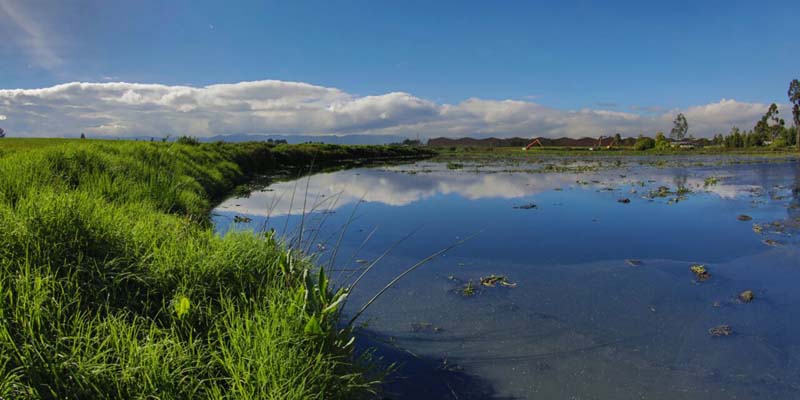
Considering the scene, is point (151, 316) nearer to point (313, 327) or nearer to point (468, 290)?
point (313, 327)

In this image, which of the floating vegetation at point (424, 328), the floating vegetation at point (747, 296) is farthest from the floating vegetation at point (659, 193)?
the floating vegetation at point (424, 328)

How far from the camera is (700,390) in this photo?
3455 millimetres

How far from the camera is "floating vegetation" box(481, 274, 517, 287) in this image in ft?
19.3

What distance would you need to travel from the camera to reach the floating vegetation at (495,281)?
232 inches

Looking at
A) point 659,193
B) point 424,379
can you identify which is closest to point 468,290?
point 424,379

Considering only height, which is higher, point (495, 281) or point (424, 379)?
point (495, 281)

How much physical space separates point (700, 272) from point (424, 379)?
5010 millimetres

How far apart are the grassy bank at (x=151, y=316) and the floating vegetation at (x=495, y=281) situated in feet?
8.83

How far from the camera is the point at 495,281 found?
600cm

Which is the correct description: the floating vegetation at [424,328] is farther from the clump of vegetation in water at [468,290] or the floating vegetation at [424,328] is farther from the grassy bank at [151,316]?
the grassy bank at [151,316]

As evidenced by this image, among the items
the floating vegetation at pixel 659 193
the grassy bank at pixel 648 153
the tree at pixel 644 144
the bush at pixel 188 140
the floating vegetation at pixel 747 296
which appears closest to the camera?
the floating vegetation at pixel 747 296

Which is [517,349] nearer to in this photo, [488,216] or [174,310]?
[174,310]

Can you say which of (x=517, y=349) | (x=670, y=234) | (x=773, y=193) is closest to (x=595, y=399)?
(x=517, y=349)

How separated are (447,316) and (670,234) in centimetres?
666
